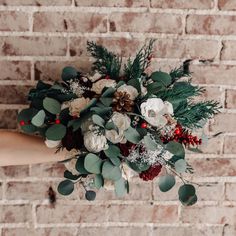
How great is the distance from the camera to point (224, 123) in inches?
55.9

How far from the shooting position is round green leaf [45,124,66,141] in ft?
3.71

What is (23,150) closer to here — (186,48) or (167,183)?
(167,183)

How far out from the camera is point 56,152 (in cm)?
121

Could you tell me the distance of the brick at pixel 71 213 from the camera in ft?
4.74

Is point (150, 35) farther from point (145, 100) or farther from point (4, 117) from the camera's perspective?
point (4, 117)

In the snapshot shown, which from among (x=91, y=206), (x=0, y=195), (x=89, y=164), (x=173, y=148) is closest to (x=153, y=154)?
(x=173, y=148)

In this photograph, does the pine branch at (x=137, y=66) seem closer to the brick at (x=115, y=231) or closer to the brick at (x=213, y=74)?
the brick at (x=213, y=74)

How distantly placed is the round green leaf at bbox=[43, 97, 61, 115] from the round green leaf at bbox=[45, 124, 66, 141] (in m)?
0.05

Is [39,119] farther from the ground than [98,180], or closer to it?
farther from the ground

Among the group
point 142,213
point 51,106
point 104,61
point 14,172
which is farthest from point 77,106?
point 142,213

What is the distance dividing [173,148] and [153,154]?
0.18 feet

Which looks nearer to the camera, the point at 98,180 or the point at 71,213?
the point at 98,180

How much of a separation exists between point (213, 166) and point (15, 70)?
709mm

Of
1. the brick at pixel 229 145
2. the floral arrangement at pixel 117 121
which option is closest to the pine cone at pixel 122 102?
the floral arrangement at pixel 117 121
